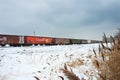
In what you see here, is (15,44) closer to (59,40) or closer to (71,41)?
(59,40)

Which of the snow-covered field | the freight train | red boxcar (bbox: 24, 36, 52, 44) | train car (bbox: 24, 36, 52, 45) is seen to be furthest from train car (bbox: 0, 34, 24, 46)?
the snow-covered field

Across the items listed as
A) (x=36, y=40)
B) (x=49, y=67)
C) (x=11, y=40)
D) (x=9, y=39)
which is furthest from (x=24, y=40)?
(x=49, y=67)

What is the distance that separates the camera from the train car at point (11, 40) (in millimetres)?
52438

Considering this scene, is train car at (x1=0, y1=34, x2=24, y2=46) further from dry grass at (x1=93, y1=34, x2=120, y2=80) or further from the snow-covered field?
dry grass at (x1=93, y1=34, x2=120, y2=80)

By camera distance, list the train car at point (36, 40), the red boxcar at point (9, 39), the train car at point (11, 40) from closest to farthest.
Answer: the red boxcar at point (9, 39), the train car at point (11, 40), the train car at point (36, 40)

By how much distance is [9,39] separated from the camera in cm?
5412

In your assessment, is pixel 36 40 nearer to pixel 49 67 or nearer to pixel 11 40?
pixel 11 40

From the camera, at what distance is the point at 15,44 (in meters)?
55.6

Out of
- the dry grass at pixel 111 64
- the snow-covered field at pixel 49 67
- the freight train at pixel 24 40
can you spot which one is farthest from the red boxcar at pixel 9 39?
the dry grass at pixel 111 64

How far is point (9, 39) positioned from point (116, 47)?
169 ft

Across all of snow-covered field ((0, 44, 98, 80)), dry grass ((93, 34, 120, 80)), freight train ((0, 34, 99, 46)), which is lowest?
snow-covered field ((0, 44, 98, 80))

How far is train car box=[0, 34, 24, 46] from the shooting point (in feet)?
172

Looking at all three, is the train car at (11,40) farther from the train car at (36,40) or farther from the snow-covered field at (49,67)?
the snow-covered field at (49,67)

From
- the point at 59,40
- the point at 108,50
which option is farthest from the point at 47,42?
the point at 108,50
